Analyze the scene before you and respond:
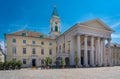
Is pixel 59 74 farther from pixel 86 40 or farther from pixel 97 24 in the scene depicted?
pixel 97 24

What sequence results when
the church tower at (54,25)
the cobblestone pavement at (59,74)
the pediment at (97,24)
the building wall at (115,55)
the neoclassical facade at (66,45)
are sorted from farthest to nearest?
1. the building wall at (115,55)
2. the church tower at (54,25)
3. the pediment at (97,24)
4. the neoclassical facade at (66,45)
5. the cobblestone pavement at (59,74)

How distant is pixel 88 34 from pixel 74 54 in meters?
7.09

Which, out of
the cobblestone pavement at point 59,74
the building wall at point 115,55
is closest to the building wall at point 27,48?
the cobblestone pavement at point 59,74

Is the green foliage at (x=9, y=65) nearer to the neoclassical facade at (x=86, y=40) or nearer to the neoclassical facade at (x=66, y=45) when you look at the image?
the neoclassical facade at (x=66, y=45)

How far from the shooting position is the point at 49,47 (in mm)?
39781

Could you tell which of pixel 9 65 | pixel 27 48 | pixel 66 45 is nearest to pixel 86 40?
pixel 66 45

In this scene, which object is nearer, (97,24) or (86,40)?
(86,40)

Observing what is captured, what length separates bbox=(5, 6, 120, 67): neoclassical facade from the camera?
33719 millimetres

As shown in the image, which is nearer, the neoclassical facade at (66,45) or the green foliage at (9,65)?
the green foliage at (9,65)

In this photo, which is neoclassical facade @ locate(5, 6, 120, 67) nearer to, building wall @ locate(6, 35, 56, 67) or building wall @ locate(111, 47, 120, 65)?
building wall @ locate(6, 35, 56, 67)

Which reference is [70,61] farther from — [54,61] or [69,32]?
[69,32]

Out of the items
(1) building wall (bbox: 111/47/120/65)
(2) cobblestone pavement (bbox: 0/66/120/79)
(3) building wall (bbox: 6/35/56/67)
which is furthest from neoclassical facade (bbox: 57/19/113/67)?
(2) cobblestone pavement (bbox: 0/66/120/79)

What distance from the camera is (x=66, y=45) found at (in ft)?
129

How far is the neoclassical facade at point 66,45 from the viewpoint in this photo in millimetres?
33719
